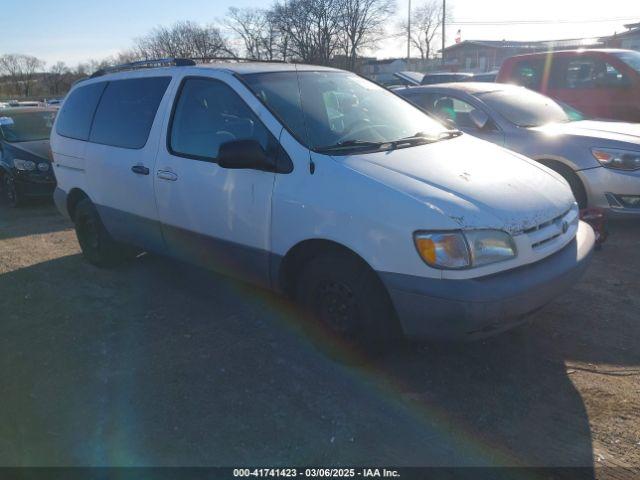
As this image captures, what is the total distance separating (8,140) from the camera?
30.0 ft

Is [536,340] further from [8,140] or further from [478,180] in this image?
[8,140]

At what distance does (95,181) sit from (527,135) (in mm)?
4409

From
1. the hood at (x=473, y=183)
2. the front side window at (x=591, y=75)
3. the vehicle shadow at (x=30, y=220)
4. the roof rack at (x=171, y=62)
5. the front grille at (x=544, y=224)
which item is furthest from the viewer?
the front side window at (x=591, y=75)

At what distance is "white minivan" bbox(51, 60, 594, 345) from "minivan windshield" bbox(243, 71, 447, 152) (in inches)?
0.6

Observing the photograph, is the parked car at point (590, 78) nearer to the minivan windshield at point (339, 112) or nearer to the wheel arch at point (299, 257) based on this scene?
the minivan windshield at point (339, 112)

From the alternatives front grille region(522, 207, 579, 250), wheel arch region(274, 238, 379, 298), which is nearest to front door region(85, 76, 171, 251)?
wheel arch region(274, 238, 379, 298)

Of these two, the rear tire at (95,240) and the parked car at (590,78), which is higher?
the parked car at (590,78)

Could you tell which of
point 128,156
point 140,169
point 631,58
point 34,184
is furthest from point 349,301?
point 631,58

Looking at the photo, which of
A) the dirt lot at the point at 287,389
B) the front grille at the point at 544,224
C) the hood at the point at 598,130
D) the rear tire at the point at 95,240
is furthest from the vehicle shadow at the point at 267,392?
the hood at the point at 598,130

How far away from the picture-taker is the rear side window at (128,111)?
438 centimetres

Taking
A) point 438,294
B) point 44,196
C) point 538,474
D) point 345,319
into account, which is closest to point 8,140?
point 44,196

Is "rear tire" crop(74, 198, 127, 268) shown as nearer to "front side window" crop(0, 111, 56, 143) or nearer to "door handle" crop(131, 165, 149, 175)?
"door handle" crop(131, 165, 149, 175)

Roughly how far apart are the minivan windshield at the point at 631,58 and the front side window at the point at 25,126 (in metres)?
9.26

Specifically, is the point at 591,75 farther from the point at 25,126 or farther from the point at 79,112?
the point at 25,126
